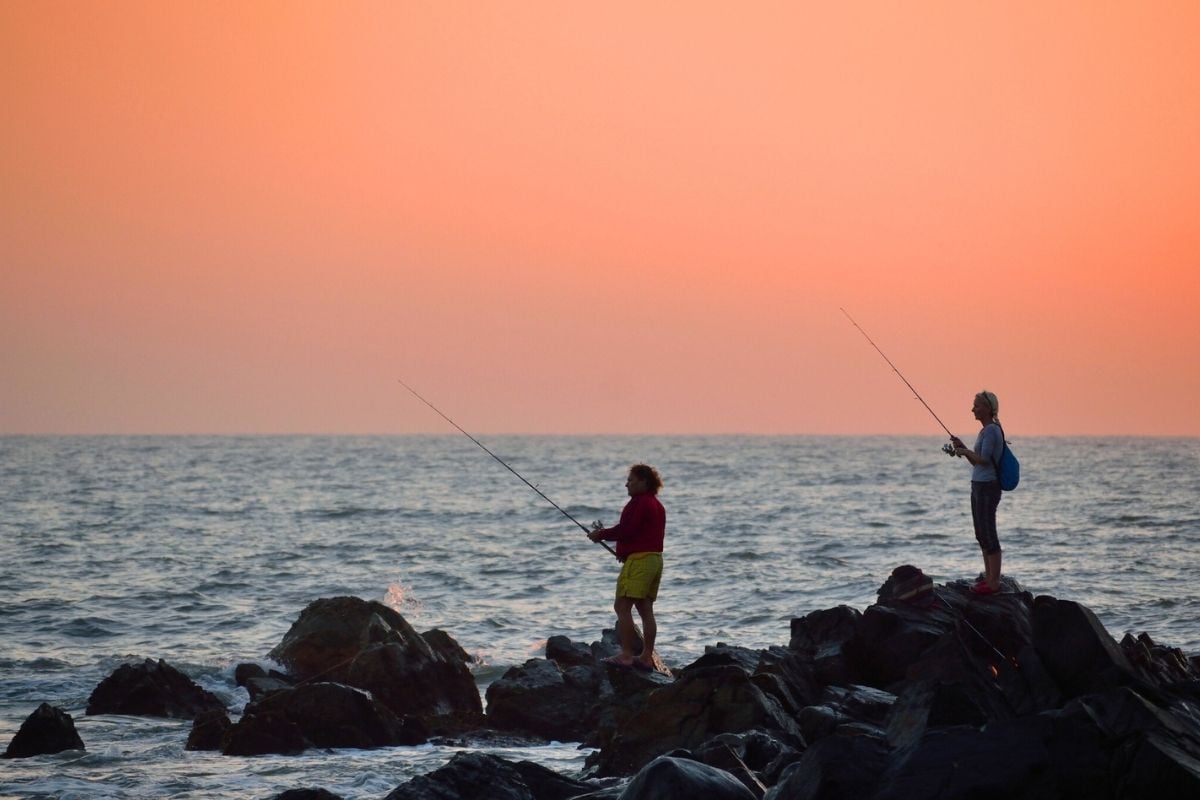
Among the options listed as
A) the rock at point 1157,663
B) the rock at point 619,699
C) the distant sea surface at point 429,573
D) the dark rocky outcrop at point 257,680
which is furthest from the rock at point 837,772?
the dark rocky outcrop at point 257,680

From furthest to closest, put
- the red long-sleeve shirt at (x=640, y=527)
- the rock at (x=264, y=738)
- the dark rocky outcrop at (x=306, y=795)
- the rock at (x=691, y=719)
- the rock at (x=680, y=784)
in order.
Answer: the rock at (x=264, y=738) → the red long-sleeve shirt at (x=640, y=527) → the rock at (x=691, y=719) → the dark rocky outcrop at (x=306, y=795) → the rock at (x=680, y=784)

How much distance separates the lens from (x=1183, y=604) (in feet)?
64.3

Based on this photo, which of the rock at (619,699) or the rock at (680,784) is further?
the rock at (619,699)

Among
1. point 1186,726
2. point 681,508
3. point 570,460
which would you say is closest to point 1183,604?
point 1186,726

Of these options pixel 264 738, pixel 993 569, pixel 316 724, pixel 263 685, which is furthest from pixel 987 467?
pixel 263 685

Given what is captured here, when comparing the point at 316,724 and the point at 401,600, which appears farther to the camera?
the point at 401,600

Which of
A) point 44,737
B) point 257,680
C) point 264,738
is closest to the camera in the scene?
point 44,737

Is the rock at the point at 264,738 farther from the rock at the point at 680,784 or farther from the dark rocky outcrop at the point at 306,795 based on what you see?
the rock at the point at 680,784

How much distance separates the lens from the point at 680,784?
754 centimetres

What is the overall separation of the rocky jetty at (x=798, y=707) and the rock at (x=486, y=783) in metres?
0.01

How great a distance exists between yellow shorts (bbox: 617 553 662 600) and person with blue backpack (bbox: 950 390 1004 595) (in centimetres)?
260

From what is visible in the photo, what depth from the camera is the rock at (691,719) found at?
10.2m

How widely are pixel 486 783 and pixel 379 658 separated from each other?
16.1 ft

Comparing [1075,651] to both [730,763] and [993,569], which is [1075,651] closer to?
[730,763]
